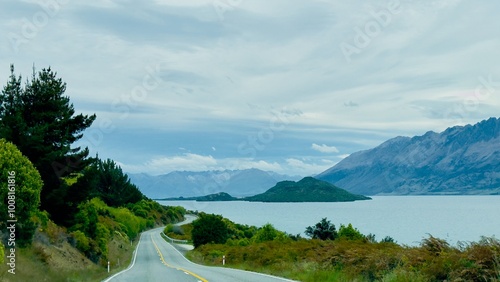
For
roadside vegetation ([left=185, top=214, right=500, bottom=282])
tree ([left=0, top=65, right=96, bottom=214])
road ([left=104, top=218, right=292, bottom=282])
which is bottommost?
road ([left=104, top=218, right=292, bottom=282])

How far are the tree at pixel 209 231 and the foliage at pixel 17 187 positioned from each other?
50.6 meters

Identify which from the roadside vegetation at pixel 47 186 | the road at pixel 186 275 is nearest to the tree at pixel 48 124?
the roadside vegetation at pixel 47 186

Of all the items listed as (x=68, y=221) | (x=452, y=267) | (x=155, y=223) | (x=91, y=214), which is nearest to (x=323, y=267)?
(x=452, y=267)

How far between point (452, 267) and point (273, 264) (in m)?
15.2

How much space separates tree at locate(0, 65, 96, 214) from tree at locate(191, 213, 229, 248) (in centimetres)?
3505

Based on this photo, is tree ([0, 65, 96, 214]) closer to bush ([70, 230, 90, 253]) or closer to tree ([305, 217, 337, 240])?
bush ([70, 230, 90, 253])

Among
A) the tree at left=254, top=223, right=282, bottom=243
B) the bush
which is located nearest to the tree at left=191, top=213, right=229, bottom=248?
the tree at left=254, top=223, right=282, bottom=243

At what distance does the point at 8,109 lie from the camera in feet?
126

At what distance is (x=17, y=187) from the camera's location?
23.4 m

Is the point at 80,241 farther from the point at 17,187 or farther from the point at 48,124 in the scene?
the point at 17,187

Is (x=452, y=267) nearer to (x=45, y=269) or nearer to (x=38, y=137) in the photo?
(x=45, y=269)

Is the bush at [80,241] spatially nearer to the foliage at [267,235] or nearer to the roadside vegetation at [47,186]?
the roadside vegetation at [47,186]

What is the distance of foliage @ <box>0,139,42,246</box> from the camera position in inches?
899

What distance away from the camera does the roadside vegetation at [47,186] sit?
23.5 meters
